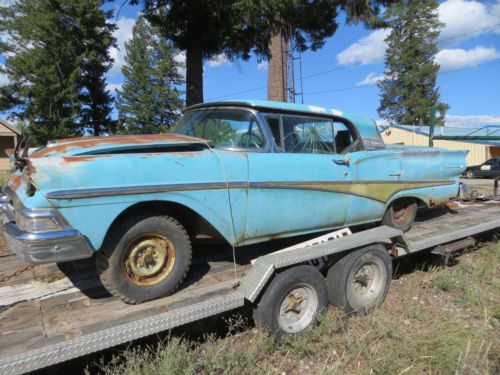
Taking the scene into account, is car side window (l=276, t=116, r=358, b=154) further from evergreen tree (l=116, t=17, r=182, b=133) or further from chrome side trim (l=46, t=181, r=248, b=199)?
evergreen tree (l=116, t=17, r=182, b=133)

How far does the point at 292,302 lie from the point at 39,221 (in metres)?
2.08

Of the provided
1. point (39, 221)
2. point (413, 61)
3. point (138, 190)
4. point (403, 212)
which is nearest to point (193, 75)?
point (403, 212)

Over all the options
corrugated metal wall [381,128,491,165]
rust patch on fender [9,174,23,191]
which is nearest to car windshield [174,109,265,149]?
rust patch on fender [9,174,23,191]

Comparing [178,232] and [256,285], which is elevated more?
[178,232]

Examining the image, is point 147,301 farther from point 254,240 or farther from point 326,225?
point 326,225

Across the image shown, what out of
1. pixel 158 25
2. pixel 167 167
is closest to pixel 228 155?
pixel 167 167

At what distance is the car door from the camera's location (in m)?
3.29

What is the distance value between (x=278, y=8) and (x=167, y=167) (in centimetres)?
672

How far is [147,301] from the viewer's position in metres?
2.81

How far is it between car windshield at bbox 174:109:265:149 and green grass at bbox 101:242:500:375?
5.24ft

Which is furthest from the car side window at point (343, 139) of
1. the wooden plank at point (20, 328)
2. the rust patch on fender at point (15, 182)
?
the wooden plank at point (20, 328)

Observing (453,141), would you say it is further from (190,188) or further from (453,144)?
(190,188)

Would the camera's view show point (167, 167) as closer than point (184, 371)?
No

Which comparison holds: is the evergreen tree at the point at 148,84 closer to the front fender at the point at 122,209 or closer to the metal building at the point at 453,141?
the metal building at the point at 453,141
